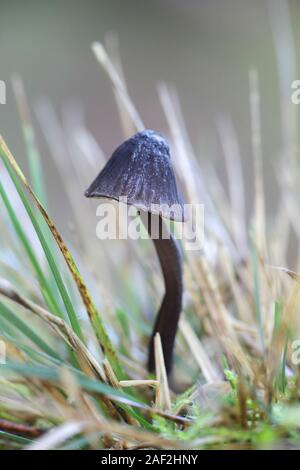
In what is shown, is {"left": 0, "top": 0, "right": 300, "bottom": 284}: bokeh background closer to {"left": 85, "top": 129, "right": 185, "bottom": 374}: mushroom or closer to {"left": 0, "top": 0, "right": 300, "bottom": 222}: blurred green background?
{"left": 0, "top": 0, "right": 300, "bottom": 222}: blurred green background

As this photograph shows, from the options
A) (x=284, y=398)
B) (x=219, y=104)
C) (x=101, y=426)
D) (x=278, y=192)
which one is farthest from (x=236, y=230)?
(x=219, y=104)

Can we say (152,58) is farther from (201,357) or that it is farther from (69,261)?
(69,261)

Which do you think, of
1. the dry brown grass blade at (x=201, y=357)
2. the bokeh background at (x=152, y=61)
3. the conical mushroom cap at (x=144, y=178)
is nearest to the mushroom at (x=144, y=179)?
the conical mushroom cap at (x=144, y=178)

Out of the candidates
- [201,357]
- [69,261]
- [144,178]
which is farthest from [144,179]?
[201,357]

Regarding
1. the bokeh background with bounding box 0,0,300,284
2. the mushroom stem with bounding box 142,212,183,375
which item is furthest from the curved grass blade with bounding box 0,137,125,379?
the bokeh background with bounding box 0,0,300,284

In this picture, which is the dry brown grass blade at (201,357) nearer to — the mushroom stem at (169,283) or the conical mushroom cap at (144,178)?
the mushroom stem at (169,283)
